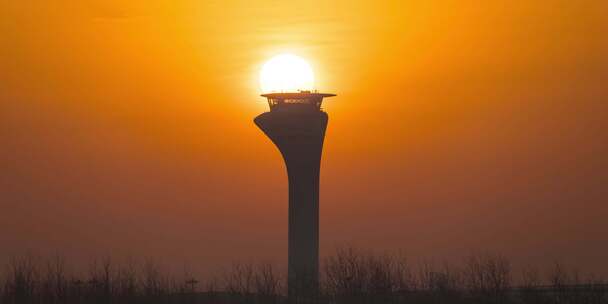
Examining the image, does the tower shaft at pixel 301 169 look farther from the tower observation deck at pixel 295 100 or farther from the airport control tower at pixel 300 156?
the tower observation deck at pixel 295 100

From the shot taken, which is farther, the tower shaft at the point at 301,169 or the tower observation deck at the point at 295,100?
the tower observation deck at the point at 295,100

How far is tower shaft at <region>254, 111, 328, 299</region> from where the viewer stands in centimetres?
7331

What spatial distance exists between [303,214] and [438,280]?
2124cm

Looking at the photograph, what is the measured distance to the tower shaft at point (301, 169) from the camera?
241 feet

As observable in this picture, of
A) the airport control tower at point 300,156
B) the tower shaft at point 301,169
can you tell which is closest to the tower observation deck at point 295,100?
the airport control tower at point 300,156

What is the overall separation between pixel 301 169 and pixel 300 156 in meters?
0.89

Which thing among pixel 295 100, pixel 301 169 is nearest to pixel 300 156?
pixel 301 169

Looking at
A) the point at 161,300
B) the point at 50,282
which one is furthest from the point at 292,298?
the point at 50,282

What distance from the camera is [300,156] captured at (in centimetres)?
7388

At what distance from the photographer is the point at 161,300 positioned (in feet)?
177

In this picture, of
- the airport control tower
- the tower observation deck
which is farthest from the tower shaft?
the tower observation deck

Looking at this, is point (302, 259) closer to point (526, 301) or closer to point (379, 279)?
point (379, 279)

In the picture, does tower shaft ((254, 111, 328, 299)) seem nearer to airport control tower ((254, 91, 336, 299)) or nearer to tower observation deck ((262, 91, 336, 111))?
airport control tower ((254, 91, 336, 299))

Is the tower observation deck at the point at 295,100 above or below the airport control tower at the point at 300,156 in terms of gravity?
above
